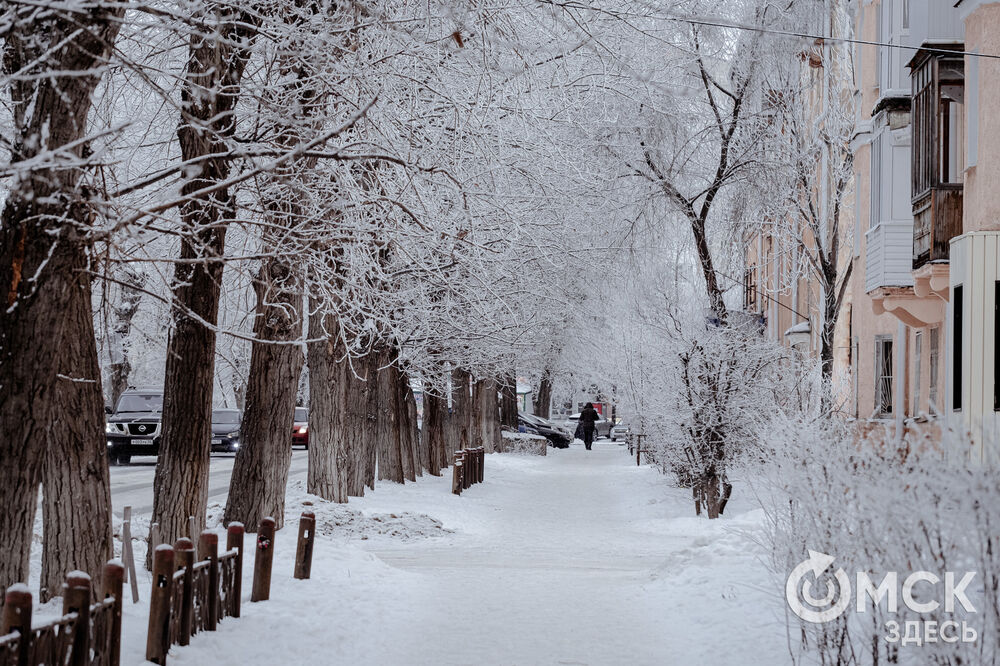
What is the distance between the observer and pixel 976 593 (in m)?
6.68

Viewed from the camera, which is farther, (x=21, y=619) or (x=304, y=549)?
(x=304, y=549)

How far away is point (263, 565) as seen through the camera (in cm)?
1061

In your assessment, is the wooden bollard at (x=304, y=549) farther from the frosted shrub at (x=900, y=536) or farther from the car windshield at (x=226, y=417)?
the car windshield at (x=226, y=417)

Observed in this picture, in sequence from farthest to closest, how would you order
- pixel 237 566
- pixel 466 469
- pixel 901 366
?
1. pixel 466 469
2. pixel 901 366
3. pixel 237 566

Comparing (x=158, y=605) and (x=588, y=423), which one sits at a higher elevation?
(x=588, y=423)

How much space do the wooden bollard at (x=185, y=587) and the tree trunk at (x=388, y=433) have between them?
52.2ft

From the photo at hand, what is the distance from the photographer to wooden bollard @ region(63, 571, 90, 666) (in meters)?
6.57

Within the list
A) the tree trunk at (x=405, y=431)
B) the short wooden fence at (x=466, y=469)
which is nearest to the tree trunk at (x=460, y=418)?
the short wooden fence at (x=466, y=469)

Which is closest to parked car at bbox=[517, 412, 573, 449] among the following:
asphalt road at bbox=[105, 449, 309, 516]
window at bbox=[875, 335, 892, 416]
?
asphalt road at bbox=[105, 449, 309, 516]

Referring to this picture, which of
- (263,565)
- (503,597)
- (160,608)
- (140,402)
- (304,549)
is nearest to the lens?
(160,608)

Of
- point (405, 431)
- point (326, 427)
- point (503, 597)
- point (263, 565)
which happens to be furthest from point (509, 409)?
point (263, 565)

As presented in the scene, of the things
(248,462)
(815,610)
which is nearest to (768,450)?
(815,610)

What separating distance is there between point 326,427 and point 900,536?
13.0m

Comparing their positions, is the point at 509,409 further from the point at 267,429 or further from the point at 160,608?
the point at 160,608
